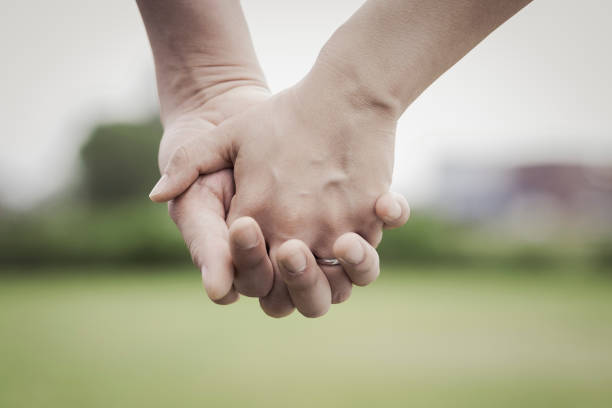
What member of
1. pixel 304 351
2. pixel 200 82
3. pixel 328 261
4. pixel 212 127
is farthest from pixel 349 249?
pixel 304 351

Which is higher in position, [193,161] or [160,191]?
[193,161]

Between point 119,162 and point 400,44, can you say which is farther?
point 119,162

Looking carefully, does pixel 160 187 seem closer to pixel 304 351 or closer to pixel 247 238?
pixel 247 238

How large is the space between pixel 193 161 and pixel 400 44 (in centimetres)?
81

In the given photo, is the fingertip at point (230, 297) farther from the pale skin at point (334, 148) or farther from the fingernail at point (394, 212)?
the fingernail at point (394, 212)

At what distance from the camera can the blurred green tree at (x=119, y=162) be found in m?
29.1

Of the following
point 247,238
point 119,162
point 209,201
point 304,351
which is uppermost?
point 119,162

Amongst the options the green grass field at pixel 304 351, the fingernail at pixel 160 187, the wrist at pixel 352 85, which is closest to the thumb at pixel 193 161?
the fingernail at pixel 160 187

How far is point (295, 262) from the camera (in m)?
1.44

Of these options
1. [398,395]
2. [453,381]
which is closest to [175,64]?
[398,395]

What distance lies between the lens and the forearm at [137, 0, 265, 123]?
6.01 feet

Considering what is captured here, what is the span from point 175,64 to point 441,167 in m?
46.8

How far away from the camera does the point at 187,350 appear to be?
10578 mm

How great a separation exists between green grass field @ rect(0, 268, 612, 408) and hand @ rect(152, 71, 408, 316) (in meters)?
6.32
